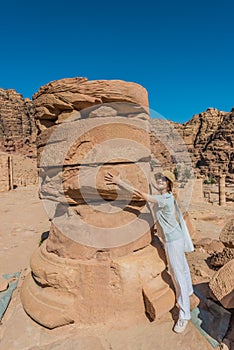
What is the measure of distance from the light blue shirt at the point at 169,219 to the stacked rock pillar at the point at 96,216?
425mm

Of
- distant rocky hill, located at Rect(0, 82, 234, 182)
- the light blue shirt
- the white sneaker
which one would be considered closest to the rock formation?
distant rocky hill, located at Rect(0, 82, 234, 182)

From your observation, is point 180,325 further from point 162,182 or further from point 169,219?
point 162,182

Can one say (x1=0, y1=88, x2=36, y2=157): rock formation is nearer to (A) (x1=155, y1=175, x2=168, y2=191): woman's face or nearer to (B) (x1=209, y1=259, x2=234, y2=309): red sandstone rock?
Answer: (A) (x1=155, y1=175, x2=168, y2=191): woman's face

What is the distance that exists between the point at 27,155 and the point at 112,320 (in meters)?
42.2

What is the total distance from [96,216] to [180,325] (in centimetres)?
158

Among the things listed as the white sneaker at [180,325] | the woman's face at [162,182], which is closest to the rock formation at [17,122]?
the woman's face at [162,182]

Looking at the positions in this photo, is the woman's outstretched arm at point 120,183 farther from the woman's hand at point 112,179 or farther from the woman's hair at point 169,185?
the woman's hair at point 169,185

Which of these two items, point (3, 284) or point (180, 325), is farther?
point (3, 284)

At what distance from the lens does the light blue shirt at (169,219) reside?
282 cm

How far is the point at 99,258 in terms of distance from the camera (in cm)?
315

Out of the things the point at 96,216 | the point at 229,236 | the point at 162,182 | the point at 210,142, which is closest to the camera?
the point at 162,182

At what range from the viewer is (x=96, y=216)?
10.7 ft

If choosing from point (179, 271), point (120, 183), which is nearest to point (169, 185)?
point (120, 183)

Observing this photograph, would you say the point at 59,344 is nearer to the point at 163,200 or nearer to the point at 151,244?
the point at 151,244
